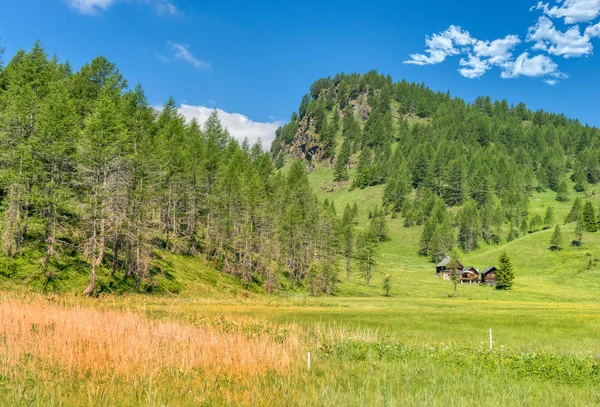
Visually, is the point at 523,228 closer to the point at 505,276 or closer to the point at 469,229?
the point at 469,229

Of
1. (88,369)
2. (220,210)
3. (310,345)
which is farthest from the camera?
(220,210)

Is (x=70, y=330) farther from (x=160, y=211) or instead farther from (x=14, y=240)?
(x=160, y=211)

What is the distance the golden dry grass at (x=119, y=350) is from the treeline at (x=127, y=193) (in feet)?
84.0

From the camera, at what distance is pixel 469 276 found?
118m

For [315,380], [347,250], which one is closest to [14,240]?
[315,380]

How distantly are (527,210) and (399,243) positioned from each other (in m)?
62.8

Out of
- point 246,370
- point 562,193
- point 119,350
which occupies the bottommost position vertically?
point 246,370

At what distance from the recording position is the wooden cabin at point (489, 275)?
376 feet

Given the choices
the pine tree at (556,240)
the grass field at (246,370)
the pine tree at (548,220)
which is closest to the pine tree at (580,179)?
the pine tree at (548,220)

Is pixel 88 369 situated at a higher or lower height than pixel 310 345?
higher

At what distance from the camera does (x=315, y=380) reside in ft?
35.9

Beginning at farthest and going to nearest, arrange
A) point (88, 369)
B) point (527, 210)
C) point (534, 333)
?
point (527, 210) → point (534, 333) → point (88, 369)

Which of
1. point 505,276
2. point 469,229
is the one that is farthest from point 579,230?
point 505,276

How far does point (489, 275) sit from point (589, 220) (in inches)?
2241
